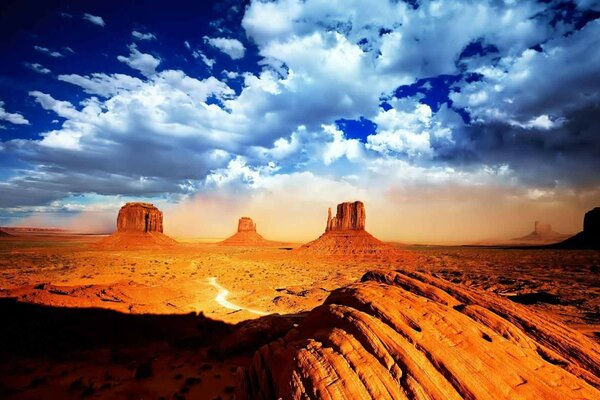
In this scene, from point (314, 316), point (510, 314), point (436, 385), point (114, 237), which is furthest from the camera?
point (114, 237)

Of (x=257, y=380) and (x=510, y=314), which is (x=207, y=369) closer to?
(x=257, y=380)

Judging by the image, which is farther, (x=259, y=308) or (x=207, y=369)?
(x=259, y=308)

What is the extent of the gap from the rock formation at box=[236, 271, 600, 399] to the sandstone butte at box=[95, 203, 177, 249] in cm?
12850

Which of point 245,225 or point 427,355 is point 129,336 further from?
point 245,225

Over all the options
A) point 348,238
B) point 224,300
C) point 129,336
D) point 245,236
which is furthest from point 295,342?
point 245,236

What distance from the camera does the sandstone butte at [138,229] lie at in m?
121

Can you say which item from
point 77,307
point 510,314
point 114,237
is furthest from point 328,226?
point 510,314

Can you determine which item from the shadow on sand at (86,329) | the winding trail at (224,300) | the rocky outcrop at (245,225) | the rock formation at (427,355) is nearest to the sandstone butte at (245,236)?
the rocky outcrop at (245,225)

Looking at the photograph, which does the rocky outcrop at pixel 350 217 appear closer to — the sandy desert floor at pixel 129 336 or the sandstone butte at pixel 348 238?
the sandstone butte at pixel 348 238

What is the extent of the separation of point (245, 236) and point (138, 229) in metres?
68.0

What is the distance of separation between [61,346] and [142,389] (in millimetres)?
8947

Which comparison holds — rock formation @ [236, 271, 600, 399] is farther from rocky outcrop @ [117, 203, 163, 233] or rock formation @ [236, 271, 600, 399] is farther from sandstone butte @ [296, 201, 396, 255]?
rocky outcrop @ [117, 203, 163, 233]

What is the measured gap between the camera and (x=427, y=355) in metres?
7.25

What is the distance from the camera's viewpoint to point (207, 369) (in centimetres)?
1596
